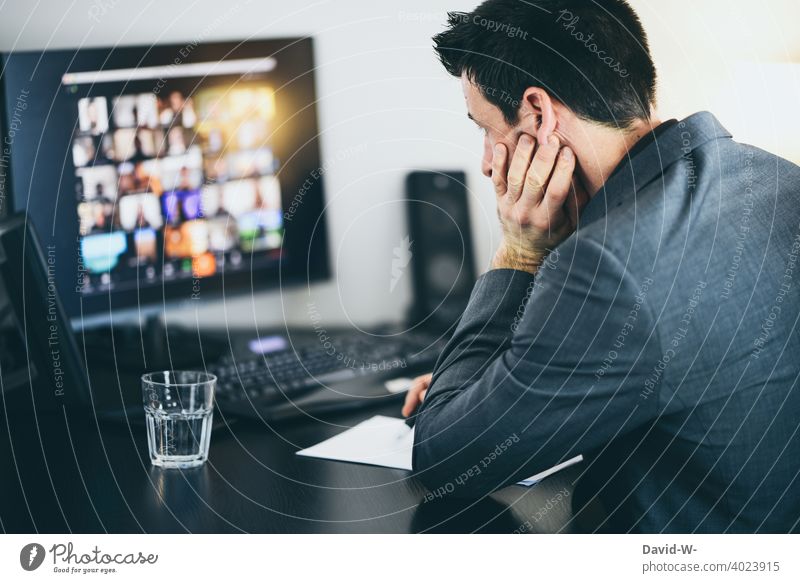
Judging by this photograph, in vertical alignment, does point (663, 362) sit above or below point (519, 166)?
below

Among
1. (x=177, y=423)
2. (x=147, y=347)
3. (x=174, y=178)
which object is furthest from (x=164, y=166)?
(x=177, y=423)

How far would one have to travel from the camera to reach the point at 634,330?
2.07 ft

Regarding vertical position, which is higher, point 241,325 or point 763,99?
point 763,99

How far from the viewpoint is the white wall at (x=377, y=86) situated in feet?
3.93

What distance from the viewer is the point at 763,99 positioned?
1258mm

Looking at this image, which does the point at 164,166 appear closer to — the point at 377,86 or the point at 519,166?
the point at 377,86

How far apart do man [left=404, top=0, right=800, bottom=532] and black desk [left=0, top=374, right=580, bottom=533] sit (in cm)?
3

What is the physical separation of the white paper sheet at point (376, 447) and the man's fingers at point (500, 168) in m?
0.26

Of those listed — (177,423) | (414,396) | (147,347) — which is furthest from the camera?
(147,347)

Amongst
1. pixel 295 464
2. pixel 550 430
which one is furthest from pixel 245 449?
pixel 550 430

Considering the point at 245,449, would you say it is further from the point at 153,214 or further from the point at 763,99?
the point at 763,99

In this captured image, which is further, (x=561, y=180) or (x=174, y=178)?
(x=174, y=178)

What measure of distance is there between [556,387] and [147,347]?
70 centimetres

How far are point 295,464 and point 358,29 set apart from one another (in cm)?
85
